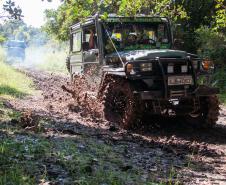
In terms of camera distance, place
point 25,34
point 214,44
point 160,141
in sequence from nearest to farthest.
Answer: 1. point 160,141
2. point 214,44
3. point 25,34

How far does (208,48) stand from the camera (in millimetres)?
13789

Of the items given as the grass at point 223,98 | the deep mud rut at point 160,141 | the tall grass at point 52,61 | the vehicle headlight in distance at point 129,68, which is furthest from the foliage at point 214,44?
the tall grass at point 52,61

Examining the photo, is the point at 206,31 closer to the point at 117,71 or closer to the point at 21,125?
the point at 117,71

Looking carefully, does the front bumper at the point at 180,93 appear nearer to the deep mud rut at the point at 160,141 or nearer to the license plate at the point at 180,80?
the license plate at the point at 180,80

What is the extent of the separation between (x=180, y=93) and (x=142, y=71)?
698 millimetres

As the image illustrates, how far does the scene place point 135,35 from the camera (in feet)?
24.1

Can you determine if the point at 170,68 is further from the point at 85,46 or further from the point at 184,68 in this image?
the point at 85,46

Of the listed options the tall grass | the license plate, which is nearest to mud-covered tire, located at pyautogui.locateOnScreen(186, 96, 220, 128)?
the license plate

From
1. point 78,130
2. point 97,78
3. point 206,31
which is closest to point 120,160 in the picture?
point 78,130

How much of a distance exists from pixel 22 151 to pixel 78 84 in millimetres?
4098

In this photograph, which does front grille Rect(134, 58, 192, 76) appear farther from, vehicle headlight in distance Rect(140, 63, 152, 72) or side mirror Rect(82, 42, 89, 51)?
side mirror Rect(82, 42, 89, 51)

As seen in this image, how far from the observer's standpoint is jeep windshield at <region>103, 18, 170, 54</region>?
23.5 feet

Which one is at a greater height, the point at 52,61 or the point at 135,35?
the point at 135,35

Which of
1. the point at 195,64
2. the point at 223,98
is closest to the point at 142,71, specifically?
the point at 195,64
